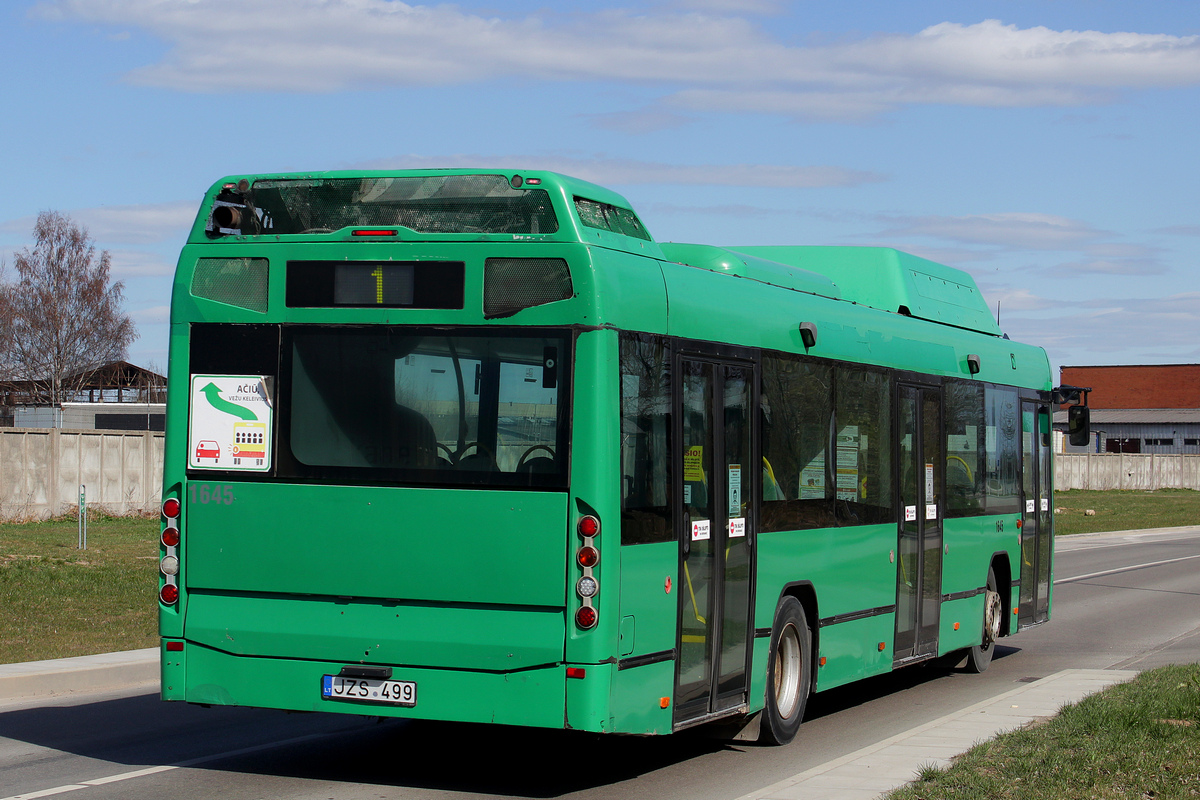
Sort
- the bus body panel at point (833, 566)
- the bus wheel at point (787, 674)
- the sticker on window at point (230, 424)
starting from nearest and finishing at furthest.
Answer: the sticker on window at point (230, 424), the bus body panel at point (833, 566), the bus wheel at point (787, 674)

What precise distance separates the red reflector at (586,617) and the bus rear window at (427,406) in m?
0.67

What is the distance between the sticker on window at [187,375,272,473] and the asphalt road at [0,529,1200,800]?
1868 mm

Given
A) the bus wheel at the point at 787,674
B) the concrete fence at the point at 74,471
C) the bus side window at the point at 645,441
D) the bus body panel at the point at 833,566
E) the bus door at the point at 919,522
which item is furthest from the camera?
the concrete fence at the point at 74,471

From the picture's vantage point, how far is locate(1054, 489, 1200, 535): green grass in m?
46.8

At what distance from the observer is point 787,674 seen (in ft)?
32.8

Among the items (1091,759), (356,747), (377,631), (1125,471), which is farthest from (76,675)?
(1125,471)

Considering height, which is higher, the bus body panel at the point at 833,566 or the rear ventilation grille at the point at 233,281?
the rear ventilation grille at the point at 233,281

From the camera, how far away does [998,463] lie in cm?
1442

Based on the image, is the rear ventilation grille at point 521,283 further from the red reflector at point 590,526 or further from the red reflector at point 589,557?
the red reflector at point 589,557

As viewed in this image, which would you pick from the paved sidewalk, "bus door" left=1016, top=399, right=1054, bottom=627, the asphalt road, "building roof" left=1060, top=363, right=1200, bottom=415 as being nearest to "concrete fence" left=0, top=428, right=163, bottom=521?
the asphalt road

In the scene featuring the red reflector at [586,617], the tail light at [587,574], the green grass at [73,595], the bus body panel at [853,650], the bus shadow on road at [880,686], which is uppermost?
the tail light at [587,574]

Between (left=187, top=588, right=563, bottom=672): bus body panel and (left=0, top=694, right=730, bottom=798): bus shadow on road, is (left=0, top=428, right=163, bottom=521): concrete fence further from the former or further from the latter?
(left=187, top=588, right=563, bottom=672): bus body panel

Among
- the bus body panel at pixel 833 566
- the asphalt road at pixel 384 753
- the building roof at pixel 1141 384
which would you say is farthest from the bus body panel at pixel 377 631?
the building roof at pixel 1141 384

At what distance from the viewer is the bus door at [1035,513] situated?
15281 millimetres
